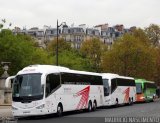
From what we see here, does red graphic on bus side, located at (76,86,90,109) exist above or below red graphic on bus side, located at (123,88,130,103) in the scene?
above

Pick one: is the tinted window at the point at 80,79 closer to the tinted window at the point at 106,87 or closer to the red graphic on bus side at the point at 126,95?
the tinted window at the point at 106,87

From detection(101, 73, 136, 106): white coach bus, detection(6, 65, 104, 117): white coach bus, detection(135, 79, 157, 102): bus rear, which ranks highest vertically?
detection(6, 65, 104, 117): white coach bus

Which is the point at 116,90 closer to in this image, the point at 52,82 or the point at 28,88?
the point at 52,82

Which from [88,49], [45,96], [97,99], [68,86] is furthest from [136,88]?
[88,49]

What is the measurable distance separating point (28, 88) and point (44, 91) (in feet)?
3.07

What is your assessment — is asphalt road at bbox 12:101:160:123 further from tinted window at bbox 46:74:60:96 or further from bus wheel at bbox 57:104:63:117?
tinted window at bbox 46:74:60:96

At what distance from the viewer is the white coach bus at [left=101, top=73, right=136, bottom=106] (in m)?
46.3

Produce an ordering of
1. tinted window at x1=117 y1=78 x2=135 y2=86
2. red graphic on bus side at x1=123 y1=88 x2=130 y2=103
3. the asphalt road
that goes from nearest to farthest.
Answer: the asphalt road → tinted window at x1=117 y1=78 x2=135 y2=86 → red graphic on bus side at x1=123 y1=88 x2=130 y2=103

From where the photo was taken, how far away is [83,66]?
101188 mm

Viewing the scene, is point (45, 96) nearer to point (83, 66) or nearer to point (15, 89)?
point (15, 89)

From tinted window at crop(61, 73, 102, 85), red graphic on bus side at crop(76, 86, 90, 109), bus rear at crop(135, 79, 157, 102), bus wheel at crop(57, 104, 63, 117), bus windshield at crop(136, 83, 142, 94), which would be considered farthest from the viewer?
A: bus rear at crop(135, 79, 157, 102)

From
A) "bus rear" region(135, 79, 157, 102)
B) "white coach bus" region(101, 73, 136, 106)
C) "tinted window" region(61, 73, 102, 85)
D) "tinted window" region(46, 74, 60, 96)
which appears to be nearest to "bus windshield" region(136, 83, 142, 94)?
"bus rear" region(135, 79, 157, 102)

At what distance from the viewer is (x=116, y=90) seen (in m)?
48.4

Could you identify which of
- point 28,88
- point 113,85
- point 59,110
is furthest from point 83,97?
point 113,85
